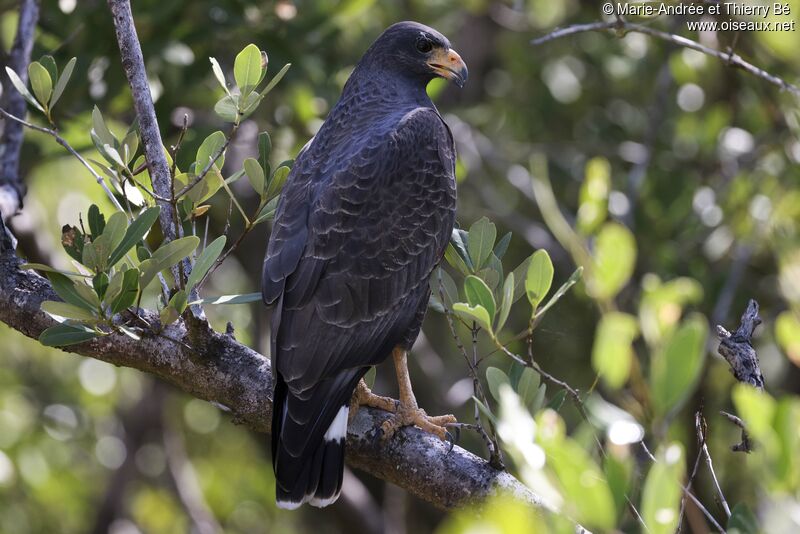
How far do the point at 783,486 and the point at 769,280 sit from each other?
466 centimetres

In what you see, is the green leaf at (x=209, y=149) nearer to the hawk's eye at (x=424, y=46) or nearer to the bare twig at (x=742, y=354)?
the bare twig at (x=742, y=354)

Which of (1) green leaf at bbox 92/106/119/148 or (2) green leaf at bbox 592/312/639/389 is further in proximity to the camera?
(1) green leaf at bbox 92/106/119/148

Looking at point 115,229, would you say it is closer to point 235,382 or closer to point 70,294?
point 70,294

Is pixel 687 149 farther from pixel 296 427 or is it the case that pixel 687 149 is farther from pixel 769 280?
pixel 296 427

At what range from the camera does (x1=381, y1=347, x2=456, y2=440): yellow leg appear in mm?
3400

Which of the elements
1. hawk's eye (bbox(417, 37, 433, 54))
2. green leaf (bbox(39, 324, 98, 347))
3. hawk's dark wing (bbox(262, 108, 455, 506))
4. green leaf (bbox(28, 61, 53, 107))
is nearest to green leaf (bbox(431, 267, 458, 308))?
hawk's dark wing (bbox(262, 108, 455, 506))

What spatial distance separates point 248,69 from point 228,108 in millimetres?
131

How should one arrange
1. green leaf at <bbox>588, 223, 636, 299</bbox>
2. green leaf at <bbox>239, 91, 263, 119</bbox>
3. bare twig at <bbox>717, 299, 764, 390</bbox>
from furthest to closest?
1. green leaf at <bbox>239, 91, 263, 119</bbox>
2. bare twig at <bbox>717, 299, 764, 390</bbox>
3. green leaf at <bbox>588, 223, 636, 299</bbox>

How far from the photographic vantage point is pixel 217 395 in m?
3.39

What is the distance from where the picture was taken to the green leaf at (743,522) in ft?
6.46

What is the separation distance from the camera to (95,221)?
9.71 feet

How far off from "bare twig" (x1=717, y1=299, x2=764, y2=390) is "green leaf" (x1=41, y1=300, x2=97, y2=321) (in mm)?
1741

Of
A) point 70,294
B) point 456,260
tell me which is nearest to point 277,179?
point 456,260

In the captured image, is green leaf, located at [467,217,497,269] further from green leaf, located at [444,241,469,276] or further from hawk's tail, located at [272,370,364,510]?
hawk's tail, located at [272,370,364,510]
